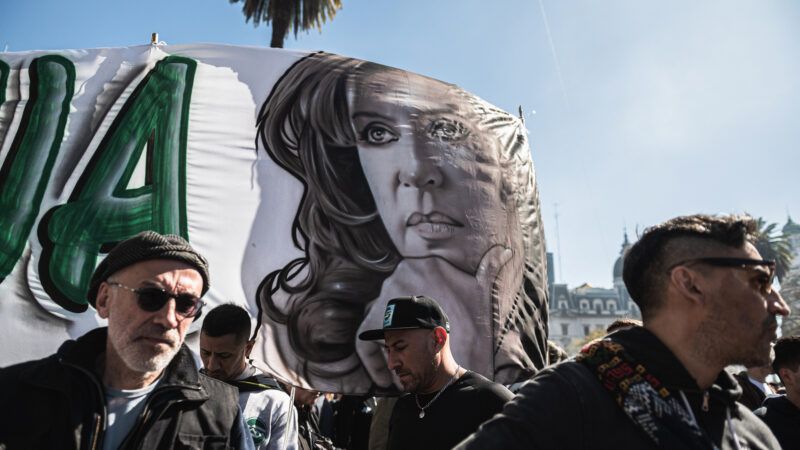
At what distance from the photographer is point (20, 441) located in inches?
64.5

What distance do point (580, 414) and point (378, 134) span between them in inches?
169

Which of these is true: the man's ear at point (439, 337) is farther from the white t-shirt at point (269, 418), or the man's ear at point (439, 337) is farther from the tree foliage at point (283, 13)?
the tree foliage at point (283, 13)

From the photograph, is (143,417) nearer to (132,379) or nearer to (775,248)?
(132,379)

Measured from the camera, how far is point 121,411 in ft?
6.13

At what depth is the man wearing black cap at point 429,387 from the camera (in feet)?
8.72

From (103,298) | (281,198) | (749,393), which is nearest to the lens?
(103,298)

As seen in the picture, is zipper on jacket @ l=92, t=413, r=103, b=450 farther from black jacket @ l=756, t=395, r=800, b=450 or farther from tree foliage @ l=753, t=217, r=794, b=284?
tree foliage @ l=753, t=217, r=794, b=284

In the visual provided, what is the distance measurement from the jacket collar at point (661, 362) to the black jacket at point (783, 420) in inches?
66.1

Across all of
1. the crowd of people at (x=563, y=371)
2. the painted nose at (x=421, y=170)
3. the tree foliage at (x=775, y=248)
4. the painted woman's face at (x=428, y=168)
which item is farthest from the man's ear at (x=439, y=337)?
the tree foliage at (x=775, y=248)

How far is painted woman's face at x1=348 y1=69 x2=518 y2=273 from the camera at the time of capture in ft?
16.9

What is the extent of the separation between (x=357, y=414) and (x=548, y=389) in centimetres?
472

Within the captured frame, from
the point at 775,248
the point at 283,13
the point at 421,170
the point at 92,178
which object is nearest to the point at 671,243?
the point at 421,170

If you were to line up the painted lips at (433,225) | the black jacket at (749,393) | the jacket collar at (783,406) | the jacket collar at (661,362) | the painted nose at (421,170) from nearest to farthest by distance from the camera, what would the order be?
the jacket collar at (661,362), the jacket collar at (783,406), the black jacket at (749,393), the painted lips at (433,225), the painted nose at (421,170)

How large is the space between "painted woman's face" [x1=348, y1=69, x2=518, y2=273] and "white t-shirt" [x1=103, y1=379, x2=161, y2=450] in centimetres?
334
